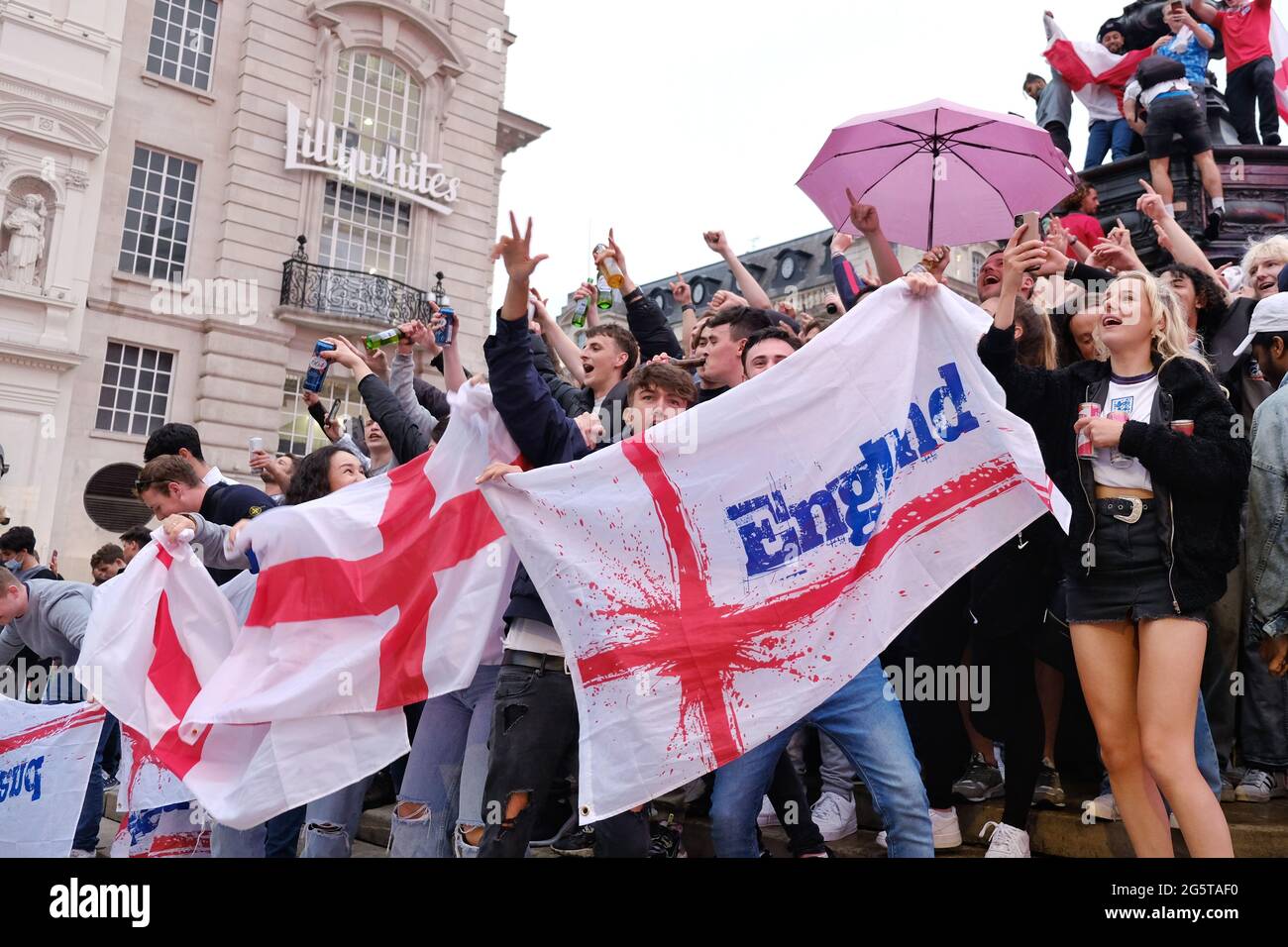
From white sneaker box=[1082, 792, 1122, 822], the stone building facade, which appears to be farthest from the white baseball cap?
the stone building facade

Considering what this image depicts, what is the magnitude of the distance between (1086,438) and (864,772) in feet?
4.44

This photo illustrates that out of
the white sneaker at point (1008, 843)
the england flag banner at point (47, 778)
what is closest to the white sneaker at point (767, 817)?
the white sneaker at point (1008, 843)

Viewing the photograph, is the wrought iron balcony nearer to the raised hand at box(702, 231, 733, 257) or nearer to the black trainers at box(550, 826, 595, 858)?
the raised hand at box(702, 231, 733, 257)

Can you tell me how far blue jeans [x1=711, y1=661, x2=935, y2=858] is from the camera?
3.31 m

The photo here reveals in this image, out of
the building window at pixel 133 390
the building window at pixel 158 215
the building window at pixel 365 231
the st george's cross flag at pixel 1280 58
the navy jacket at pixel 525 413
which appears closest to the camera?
the navy jacket at pixel 525 413

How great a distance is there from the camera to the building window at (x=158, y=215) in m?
19.7

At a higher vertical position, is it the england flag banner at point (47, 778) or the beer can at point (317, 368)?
the beer can at point (317, 368)

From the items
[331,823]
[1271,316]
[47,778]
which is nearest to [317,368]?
[331,823]

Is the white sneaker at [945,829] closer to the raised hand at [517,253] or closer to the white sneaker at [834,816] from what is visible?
the white sneaker at [834,816]

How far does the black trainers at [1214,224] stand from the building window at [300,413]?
52.9 ft

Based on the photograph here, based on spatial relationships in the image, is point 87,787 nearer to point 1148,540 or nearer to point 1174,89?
point 1148,540

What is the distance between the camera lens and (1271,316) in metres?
4.32
